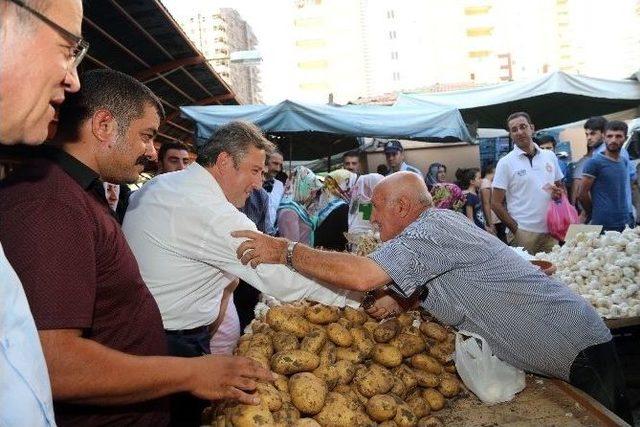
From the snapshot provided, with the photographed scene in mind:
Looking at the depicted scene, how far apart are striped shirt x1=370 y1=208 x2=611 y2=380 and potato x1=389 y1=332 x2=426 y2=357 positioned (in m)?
0.21

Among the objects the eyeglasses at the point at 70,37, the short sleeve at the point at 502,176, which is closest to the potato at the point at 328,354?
the eyeglasses at the point at 70,37

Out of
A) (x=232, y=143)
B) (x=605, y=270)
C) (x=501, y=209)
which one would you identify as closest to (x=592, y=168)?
(x=501, y=209)

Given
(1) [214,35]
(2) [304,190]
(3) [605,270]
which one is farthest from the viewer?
(1) [214,35]

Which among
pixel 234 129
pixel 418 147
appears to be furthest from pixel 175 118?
pixel 234 129

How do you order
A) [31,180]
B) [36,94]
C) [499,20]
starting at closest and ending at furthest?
→ 1. [36,94]
2. [31,180]
3. [499,20]

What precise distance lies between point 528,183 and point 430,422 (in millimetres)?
4689

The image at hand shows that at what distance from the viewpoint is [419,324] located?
2689 millimetres

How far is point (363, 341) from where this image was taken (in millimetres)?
2479

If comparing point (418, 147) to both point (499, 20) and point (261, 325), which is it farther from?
point (499, 20)

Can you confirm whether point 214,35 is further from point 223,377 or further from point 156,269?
point 223,377

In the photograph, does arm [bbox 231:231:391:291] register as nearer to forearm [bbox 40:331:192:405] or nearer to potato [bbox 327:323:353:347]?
potato [bbox 327:323:353:347]

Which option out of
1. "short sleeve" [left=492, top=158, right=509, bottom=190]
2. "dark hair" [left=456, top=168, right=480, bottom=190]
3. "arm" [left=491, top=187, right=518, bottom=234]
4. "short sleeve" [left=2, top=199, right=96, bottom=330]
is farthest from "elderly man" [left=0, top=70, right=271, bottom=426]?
"dark hair" [left=456, top=168, right=480, bottom=190]

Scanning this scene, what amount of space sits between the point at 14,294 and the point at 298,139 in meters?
9.41

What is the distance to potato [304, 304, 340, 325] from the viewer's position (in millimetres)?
2582
